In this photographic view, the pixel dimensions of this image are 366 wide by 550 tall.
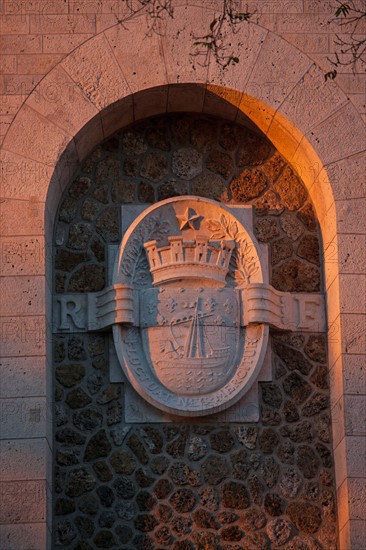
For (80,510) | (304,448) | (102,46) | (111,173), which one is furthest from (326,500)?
(102,46)

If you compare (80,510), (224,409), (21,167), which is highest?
(21,167)

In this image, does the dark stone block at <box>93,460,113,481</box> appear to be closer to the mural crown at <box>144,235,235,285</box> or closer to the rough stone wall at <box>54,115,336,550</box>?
the rough stone wall at <box>54,115,336,550</box>

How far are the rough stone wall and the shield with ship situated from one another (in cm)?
43

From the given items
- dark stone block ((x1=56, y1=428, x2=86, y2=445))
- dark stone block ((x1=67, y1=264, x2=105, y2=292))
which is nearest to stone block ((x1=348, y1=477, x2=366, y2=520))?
dark stone block ((x1=56, y1=428, x2=86, y2=445))

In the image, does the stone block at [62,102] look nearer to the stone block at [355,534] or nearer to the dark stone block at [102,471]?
the dark stone block at [102,471]

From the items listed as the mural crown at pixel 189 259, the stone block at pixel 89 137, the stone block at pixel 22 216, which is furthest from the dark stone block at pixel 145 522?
the stone block at pixel 89 137

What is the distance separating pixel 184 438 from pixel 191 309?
1237mm

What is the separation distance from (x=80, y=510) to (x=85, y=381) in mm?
1236

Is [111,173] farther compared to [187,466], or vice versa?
[111,173]

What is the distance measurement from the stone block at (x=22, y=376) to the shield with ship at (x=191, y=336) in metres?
1.11

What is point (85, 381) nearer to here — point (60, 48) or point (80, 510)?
point (80, 510)

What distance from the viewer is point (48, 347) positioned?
531 inches

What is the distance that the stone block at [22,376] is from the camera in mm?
13109

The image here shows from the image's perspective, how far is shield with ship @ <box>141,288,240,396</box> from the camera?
13.6 meters
